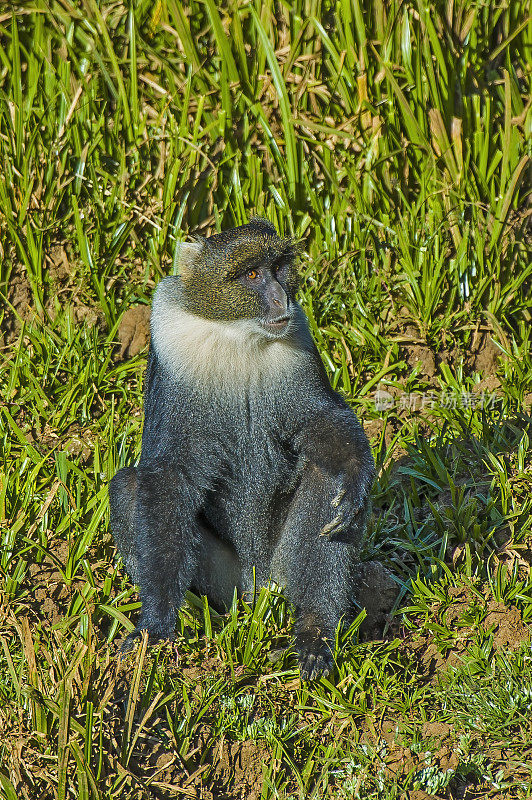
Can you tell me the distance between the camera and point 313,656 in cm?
389

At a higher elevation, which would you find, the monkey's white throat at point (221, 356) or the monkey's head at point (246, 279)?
the monkey's head at point (246, 279)

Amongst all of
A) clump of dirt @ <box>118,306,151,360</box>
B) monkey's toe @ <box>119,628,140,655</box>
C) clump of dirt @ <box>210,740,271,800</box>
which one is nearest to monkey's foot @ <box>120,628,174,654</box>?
monkey's toe @ <box>119,628,140,655</box>

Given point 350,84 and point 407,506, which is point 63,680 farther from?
point 350,84

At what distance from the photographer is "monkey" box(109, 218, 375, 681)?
393cm

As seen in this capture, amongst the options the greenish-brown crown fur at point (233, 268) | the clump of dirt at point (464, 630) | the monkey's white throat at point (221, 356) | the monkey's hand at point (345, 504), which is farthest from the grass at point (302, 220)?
the greenish-brown crown fur at point (233, 268)

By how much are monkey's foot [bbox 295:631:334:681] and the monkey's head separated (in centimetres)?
121

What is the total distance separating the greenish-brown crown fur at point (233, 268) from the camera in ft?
13.0

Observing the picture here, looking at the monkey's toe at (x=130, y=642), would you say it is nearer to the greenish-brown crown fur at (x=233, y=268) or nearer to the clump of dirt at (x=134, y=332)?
the greenish-brown crown fur at (x=233, y=268)

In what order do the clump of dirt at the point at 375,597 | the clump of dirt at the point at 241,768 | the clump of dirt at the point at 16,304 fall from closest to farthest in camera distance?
the clump of dirt at the point at 241,768
the clump of dirt at the point at 375,597
the clump of dirt at the point at 16,304

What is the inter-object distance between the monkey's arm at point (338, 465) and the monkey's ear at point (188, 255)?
795 mm

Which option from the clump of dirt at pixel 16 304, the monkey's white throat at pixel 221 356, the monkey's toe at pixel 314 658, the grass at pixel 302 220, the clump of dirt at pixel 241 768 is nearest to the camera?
the clump of dirt at pixel 241 768

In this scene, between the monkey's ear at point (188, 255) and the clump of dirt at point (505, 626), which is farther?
the monkey's ear at point (188, 255)

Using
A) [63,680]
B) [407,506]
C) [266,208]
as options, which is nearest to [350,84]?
[266,208]

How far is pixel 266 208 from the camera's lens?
20.3ft
